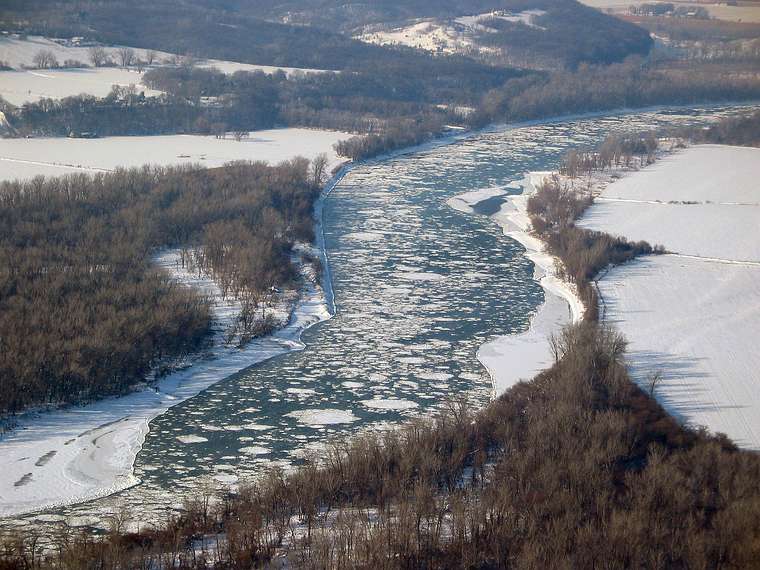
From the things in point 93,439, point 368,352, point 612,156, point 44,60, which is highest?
point 44,60

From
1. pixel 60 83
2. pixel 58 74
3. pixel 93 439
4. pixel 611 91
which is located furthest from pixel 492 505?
pixel 611 91

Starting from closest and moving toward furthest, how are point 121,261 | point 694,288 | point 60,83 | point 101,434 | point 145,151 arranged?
point 101,434 < point 121,261 < point 694,288 < point 145,151 < point 60,83

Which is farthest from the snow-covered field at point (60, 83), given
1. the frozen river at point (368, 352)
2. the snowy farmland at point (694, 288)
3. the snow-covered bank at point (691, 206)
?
the snowy farmland at point (694, 288)

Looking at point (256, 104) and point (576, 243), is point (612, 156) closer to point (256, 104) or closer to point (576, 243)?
point (576, 243)

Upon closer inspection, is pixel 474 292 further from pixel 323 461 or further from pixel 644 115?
pixel 644 115

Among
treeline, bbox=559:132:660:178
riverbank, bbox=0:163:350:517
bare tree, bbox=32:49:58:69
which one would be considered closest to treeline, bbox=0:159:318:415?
riverbank, bbox=0:163:350:517

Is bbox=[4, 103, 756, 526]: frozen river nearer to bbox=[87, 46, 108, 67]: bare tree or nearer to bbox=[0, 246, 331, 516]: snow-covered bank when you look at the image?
bbox=[0, 246, 331, 516]: snow-covered bank

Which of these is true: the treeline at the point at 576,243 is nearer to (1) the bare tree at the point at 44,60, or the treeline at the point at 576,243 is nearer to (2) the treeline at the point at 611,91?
(2) the treeline at the point at 611,91

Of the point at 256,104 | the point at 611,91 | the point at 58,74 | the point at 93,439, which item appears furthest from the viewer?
the point at 611,91
